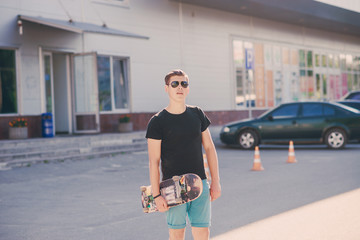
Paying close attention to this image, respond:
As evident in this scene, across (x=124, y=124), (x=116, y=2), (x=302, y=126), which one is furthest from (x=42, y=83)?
(x=302, y=126)

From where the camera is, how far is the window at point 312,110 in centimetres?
1532

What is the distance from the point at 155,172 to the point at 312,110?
1276 cm

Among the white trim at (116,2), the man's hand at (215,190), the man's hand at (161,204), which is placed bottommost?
the man's hand at (161,204)

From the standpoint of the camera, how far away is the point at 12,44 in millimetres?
15047

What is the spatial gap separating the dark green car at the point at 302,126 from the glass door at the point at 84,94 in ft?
16.0

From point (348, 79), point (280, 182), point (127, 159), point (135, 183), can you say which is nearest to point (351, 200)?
point (280, 182)

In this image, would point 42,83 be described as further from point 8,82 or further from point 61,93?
point 61,93

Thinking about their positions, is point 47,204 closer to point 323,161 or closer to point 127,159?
point 127,159

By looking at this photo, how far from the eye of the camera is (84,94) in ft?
56.5

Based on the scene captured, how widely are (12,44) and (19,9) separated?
Result: 116 cm

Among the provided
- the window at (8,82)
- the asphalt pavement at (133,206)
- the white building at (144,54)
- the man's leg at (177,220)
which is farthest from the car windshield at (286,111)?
the man's leg at (177,220)

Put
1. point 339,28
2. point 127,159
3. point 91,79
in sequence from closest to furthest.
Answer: point 127,159, point 91,79, point 339,28

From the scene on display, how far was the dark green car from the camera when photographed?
14961 millimetres

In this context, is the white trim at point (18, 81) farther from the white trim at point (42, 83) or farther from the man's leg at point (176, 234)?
the man's leg at point (176, 234)
